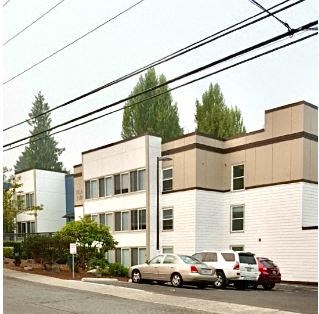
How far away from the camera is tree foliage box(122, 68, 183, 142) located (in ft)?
173

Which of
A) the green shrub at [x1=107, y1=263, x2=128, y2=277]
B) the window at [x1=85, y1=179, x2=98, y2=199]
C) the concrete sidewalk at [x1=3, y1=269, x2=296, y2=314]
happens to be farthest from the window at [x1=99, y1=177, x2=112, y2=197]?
the concrete sidewalk at [x1=3, y1=269, x2=296, y2=314]

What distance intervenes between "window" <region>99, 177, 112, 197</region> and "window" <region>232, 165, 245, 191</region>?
8.52 m

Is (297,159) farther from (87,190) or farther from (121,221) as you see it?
(87,190)

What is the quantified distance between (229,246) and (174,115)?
25558 mm

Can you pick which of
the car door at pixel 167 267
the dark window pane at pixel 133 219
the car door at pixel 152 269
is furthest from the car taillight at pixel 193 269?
the dark window pane at pixel 133 219

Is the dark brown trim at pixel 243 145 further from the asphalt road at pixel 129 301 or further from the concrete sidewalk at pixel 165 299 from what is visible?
the concrete sidewalk at pixel 165 299

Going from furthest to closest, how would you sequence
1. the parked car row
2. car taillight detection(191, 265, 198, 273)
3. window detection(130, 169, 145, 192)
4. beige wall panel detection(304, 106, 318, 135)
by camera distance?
window detection(130, 169, 145, 192)
beige wall panel detection(304, 106, 318, 135)
the parked car row
car taillight detection(191, 265, 198, 273)

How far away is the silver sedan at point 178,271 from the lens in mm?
20000

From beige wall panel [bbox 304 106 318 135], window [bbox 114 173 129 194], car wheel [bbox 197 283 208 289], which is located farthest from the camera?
window [bbox 114 173 129 194]

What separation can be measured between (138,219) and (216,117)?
64.8ft

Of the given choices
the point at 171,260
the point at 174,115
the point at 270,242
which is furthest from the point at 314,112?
the point at 174,115

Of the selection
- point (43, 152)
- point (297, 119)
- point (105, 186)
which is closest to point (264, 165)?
point (297, 119)

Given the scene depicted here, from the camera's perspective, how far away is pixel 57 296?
1588 cm

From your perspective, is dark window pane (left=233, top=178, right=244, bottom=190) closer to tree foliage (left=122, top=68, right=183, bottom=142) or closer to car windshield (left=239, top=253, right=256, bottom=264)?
car windshield (left=239, top=253, right=256, bottom=264)
